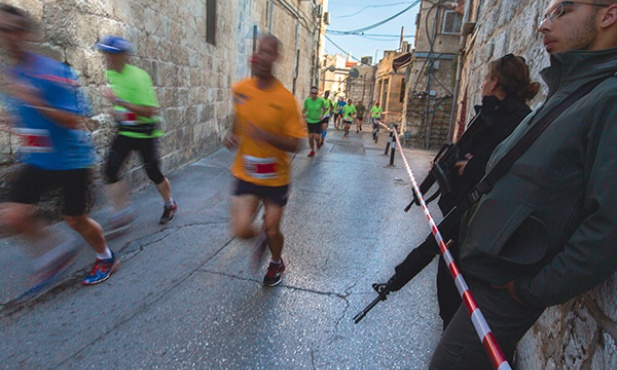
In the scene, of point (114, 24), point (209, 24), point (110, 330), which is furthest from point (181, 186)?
point (209, 24)

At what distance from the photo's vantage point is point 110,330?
2.36m

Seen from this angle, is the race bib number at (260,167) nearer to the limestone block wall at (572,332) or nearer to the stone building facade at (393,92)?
the limestone block wall at (572,332)

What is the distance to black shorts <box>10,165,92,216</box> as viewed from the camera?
7.91 ft

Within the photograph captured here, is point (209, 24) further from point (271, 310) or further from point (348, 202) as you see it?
point (271, 310)

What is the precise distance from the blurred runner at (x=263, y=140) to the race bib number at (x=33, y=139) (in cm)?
122

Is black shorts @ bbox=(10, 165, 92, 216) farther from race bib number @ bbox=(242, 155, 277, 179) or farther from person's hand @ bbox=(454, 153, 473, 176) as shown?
person's hand @ bbox=(454, 153, 473, 176)

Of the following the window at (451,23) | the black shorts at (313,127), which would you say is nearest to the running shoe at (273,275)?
the black shorts at (313,127)

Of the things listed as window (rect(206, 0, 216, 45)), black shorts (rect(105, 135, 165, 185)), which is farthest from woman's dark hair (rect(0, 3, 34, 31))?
window (rect(206, 0, 216, 45))

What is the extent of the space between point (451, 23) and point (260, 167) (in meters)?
14.9

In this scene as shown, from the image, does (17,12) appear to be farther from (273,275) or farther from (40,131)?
(273,275)

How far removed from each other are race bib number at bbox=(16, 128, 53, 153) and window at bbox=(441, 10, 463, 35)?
15.6 meters

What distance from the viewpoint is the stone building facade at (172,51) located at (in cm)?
354

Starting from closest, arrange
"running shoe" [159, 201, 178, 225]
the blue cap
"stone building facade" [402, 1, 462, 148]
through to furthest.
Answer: the blue cap < "running shoe" [159, 201, 178, 225] < "stone building facade" [402, 1, 462, 148]

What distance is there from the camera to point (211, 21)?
7637mm
